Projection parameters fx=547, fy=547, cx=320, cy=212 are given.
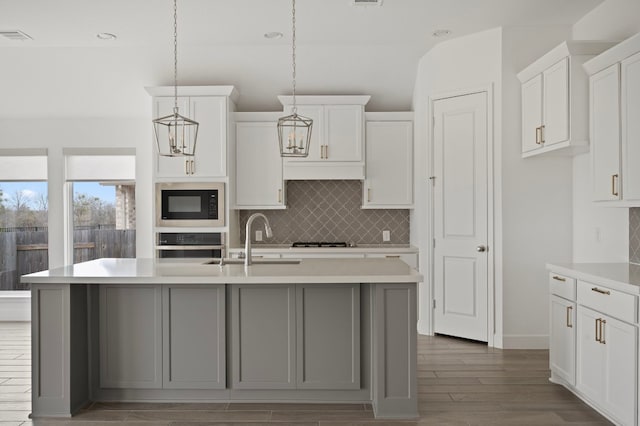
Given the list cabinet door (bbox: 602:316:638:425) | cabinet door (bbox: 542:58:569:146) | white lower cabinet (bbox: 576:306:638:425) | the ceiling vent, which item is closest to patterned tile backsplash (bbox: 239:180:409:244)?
cabinet door (bbox: 542:58:569:146)

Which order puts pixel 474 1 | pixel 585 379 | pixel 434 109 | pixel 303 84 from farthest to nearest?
pixel 303 84 → pixel 434 109 → pixel 474 1 → pixel 585 379

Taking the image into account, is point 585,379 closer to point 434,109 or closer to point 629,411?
point 629,411

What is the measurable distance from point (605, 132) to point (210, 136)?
371 cm

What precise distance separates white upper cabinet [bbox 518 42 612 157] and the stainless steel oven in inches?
125

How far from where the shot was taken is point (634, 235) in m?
3.91

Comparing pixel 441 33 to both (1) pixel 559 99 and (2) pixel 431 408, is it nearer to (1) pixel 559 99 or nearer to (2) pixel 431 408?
(1) pixel 559 99

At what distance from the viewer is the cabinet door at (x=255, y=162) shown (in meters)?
6.03

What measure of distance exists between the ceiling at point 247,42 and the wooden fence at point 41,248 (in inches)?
55.6

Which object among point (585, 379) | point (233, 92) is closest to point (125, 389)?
point (585, 379)

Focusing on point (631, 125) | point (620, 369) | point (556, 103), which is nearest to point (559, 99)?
point (556, 103)

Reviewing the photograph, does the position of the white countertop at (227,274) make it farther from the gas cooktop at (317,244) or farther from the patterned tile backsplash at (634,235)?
the gas cooktop at (317,244)

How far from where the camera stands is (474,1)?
14.3 feet

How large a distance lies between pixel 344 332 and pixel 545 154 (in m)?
2.49

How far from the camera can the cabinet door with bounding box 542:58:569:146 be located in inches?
159
